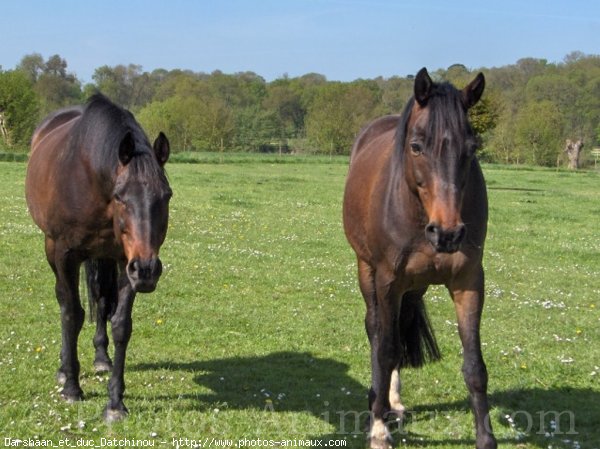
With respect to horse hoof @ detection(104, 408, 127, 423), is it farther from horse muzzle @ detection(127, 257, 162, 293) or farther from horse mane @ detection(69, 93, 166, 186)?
horse mane @ detection(69, 93, 166, 186)

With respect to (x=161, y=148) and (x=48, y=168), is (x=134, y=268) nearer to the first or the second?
(x=161, y=148)

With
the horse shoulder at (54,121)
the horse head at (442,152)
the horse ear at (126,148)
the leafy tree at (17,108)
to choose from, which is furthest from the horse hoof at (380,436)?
the leafy tree at (17,108)

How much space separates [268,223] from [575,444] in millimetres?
13262

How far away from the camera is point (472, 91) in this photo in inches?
173

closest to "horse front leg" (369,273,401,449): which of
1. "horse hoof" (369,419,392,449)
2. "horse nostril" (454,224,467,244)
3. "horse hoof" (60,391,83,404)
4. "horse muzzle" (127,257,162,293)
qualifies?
"horse hoof" (369,419,392,449)

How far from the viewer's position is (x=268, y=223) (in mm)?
17906

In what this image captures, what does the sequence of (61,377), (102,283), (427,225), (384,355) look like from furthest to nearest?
1. (102,283)
2. (61,377)
3. (384,355)
4. (427,225)

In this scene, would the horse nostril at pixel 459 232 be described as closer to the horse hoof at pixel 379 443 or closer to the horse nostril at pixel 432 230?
the horse nostril at pixel 432 230

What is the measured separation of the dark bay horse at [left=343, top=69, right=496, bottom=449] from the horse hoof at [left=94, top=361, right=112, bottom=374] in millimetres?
2646

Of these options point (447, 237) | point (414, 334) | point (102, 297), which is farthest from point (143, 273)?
Result: point (414, 334)

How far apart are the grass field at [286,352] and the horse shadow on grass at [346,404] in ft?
0.06

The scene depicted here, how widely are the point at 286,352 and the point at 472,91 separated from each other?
408 centimetres

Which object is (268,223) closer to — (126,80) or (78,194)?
(78,194)

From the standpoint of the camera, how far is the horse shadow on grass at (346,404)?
529 cm
